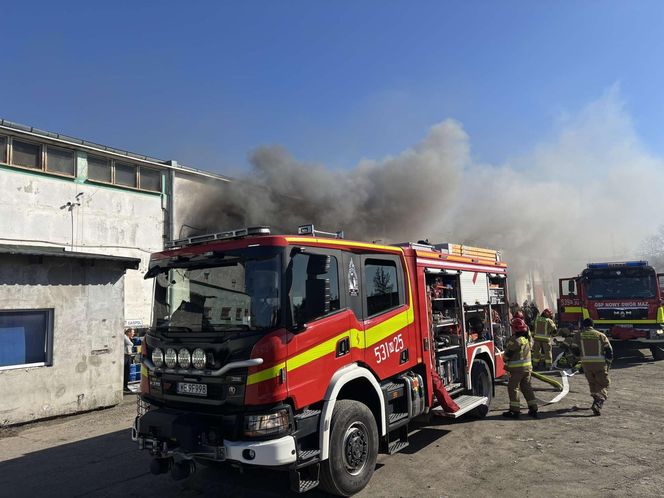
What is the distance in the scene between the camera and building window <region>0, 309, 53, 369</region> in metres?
7.38

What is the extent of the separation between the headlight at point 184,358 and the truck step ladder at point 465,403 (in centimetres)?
311

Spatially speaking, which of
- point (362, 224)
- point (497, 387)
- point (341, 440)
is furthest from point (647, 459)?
point (362, 224)

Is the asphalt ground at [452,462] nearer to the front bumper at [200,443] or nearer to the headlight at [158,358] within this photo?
the front bumper at [200,443]

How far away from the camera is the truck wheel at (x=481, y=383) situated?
6.64 meters

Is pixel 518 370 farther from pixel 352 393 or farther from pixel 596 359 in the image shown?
pixel 352 393

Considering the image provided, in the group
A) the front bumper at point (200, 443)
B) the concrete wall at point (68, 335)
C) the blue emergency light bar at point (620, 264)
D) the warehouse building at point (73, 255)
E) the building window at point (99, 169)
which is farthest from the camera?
the building window at point (99, 169)

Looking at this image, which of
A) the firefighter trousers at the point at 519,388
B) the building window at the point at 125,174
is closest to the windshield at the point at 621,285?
the firefighter trousers at the point at 519,388

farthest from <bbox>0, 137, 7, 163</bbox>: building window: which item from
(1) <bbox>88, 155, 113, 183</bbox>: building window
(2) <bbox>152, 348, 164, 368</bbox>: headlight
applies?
(2) <bbox>152, 348, 164, 368</bbox>: headlight

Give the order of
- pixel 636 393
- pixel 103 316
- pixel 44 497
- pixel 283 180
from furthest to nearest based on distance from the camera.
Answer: pixel 283 180 < pixel 103 316 < pixel 636 393 < pixel 44 497

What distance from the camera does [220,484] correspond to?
444 cm

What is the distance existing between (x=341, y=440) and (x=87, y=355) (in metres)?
6.32

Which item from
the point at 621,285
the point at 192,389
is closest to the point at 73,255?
the point at 192,389

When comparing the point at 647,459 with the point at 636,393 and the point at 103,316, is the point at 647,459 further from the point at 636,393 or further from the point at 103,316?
the point at 103,316

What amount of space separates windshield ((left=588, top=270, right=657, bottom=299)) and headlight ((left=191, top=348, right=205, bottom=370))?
39.8 ft
